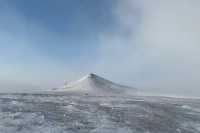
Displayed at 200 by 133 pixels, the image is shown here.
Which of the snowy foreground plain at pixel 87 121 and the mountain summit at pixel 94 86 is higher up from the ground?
the mountain summit at pixel 94 86

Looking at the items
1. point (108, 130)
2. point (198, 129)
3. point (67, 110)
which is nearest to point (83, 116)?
point (67, 110)

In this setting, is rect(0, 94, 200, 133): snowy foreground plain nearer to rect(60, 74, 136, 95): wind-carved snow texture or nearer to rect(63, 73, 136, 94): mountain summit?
rect(60, 74, 136, 95): wind-carved snow texture

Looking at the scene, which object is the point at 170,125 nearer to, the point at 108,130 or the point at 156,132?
the point at 156,132

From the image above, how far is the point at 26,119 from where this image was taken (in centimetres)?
2278

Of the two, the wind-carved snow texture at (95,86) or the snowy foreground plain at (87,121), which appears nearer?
the snowy foreground plain at (87,121)

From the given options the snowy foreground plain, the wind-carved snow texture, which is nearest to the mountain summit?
the wind-carved snow texture

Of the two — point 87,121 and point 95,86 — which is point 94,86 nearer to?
point 95,86

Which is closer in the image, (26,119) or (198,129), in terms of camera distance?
(26,119)

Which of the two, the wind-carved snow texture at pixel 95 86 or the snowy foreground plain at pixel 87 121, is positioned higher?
the wind-carved snow texture at pixel 95 86

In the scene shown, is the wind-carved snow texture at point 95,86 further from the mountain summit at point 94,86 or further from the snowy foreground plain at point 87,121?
the snowy foreground plain at point 87,121


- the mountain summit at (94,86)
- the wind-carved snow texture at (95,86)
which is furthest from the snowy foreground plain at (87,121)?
the mountain summit at (94,86)

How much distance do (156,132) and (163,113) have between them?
9076mm

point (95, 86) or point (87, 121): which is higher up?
point (95, 86)

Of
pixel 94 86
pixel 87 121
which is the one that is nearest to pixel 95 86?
pixel 94 86
